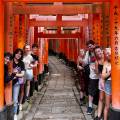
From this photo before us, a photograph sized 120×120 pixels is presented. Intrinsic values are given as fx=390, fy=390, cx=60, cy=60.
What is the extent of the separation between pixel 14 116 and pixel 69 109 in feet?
9.75

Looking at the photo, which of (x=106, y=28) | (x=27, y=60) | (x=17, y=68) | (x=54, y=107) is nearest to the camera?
(x=17, y=68)

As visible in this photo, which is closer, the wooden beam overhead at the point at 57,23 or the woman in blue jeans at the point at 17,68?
the woman in blue jeans at the point at 17,68

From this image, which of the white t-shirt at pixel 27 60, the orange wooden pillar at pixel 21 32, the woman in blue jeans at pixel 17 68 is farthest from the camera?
the orange wooden pillar at pixel 21 32

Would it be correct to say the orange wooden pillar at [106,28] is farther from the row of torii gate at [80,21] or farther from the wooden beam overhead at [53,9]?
the wooden beam overhead at [53,9]

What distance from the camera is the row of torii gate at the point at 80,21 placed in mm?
7961

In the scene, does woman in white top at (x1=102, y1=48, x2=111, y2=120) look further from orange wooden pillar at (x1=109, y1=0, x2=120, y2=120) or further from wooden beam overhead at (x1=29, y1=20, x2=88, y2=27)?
wooden beam overhead at (x1=29, y1=20, x2=88, y2=27)

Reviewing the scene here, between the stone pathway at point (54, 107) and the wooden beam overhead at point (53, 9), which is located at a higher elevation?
the wooden beam overhead at point (53, 9)

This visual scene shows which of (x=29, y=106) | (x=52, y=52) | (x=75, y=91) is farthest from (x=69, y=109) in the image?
(x=52, y=52)

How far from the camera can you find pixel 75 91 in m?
16.8

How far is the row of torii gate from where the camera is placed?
7961mm

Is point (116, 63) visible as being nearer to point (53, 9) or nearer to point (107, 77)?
point (107, 77)

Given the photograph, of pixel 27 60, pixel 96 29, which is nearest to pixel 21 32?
pixel 27 60

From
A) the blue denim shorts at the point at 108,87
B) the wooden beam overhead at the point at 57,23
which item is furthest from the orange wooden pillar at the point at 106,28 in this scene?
the wooden beam overhead at the point at 57,23

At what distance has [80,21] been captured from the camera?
17.0 meters
